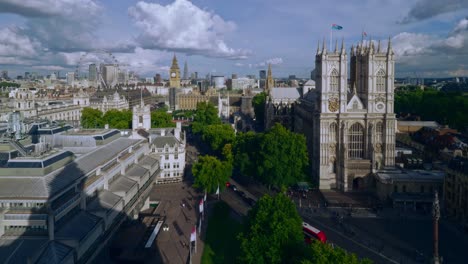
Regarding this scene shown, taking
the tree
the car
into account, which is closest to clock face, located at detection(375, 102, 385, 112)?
the car

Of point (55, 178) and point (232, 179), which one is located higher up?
point (55, 178)

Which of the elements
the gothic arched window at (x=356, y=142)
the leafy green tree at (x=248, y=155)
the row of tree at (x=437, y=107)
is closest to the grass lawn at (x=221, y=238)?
the leafy green tree at (x=248, y=155)

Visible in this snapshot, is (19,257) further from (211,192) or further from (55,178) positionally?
(211,192)

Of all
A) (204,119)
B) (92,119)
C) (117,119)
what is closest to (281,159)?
(204,119)

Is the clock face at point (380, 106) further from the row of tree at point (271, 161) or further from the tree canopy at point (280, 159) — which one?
the tree canopy at point (280, 159)

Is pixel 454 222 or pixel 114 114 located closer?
pixel 454 222

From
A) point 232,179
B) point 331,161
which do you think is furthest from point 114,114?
point 331,161
